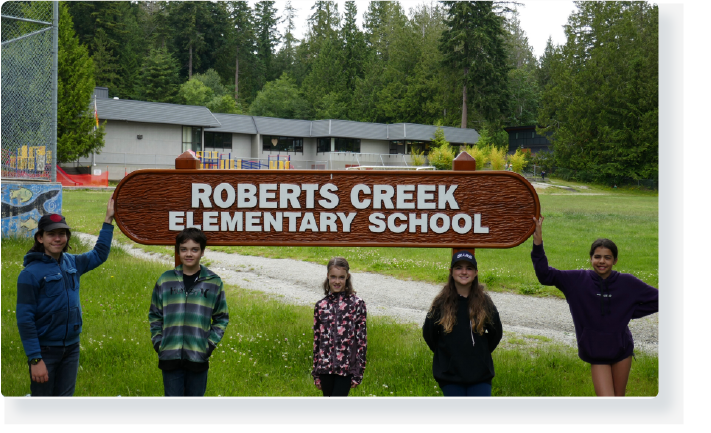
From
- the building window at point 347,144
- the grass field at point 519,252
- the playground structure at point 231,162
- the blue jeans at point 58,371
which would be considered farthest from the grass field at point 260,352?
the building window at point 347,144

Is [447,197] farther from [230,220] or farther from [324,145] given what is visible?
[324,145]

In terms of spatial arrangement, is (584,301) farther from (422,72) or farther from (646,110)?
(422,72)

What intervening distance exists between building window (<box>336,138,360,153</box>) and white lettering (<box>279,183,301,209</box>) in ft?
140

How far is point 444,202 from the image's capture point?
15.2 feet

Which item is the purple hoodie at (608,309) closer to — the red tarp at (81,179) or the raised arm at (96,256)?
the raised arm at (96,256)

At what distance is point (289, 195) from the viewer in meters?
4.69

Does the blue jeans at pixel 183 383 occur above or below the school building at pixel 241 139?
below

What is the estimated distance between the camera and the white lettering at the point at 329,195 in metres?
4.66

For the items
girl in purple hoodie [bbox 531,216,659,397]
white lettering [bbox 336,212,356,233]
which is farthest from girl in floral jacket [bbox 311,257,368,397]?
girl in purple hoodie [bbox 531,216,659,397]

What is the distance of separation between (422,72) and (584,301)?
56.2 meters

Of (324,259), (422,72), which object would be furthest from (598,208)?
(422,72)

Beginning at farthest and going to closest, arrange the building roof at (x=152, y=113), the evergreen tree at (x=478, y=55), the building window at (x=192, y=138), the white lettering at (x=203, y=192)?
the evergreen tree at (x=478, y=55) < the building window at (x=192, y=138) < the building roof at (x=152, y=113) < the white lettering at (x=203, y=192)

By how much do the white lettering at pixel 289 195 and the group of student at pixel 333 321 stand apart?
0.91 metres

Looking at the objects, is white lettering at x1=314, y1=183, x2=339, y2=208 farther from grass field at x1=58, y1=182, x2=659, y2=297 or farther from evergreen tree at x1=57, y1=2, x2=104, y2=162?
evergreen tree at x1=57, y1=2, x2=104, y2=162
